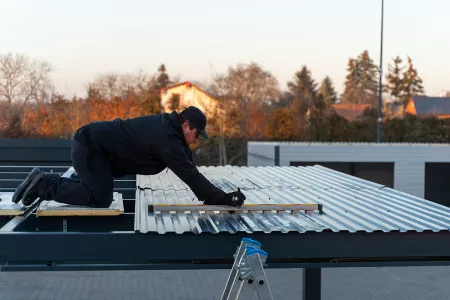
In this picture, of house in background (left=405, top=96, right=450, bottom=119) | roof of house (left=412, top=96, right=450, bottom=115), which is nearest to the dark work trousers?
house in background (left=405, top=96, right=450, bottom=119)

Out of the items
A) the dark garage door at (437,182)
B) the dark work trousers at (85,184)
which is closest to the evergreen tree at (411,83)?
the dark garage door at (437,182)

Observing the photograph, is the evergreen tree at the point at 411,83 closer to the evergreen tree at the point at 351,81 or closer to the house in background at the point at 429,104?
the house in background at the point at 429,104

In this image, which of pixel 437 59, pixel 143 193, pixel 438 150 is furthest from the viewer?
pixel 437 59

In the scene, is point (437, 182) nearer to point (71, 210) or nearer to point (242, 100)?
point (242, 100)

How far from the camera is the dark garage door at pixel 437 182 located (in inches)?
684

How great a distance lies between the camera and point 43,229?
4.79 m

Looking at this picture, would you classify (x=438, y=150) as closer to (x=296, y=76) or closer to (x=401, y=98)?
(x=296, y=76)

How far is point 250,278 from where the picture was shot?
3705 millimetres

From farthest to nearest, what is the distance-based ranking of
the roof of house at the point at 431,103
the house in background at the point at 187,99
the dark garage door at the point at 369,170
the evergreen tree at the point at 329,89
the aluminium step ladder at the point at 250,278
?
the evergreen tree at the point at 329,89
the roof of house at the point at 431,103
the house in background at the point at 187,99
the dark garage door at the point at 369,170
the aluminium step ladder at the point at 250,278

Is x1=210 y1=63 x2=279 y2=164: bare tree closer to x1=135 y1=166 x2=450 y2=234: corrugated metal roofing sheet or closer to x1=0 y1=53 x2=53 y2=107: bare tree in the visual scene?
x1=0 y1=53 x2=53 y2=107: bare tree

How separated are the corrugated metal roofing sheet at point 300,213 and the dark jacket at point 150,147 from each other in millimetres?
316

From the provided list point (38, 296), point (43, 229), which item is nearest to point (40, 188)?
point (43, 229)

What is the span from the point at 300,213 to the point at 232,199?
603mm

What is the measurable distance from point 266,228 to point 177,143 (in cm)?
93
